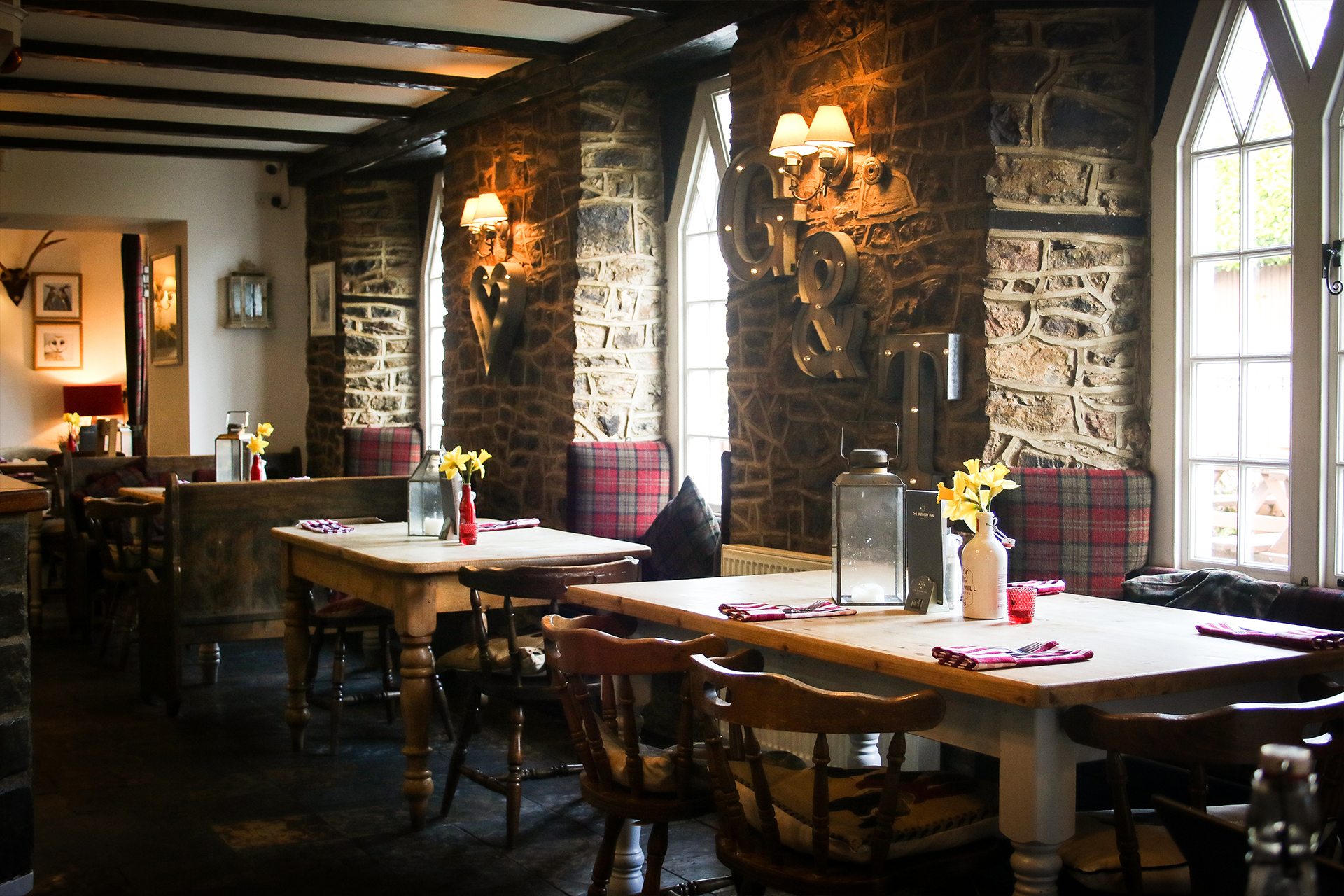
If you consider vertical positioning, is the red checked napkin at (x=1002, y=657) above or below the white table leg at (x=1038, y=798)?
above

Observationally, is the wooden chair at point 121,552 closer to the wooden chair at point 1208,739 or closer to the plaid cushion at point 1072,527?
the plaid cushion at point 1072,527

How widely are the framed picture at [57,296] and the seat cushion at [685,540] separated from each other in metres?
9.15

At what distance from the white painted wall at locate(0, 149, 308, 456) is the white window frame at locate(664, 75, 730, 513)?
4229 millimetres

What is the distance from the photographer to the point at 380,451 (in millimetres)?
8789

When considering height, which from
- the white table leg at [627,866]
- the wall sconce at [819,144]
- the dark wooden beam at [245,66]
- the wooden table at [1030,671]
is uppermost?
the dark wooden beam at [245,66]

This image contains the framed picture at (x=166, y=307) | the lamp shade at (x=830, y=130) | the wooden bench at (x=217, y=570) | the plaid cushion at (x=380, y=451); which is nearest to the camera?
the lamp shade at (x=830, y=130)

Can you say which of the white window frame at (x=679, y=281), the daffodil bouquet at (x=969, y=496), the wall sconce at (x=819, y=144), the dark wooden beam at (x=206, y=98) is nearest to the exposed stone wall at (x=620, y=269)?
the white window frame at (x=679, y=281)

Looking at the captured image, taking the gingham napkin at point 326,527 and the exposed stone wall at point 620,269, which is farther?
the exposed stone wall at point 620,269

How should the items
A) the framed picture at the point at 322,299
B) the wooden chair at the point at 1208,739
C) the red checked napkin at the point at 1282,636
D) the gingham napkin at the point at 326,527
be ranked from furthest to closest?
the framed picture at the point at 322,299
the gingham napkin at the point at 326,527
the red checked napkin at the point at 1282,636
the wooden chair at the point at 1208,739

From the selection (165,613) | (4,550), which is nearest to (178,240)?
(165,613)

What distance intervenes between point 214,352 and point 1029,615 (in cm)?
788

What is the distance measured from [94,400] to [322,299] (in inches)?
168

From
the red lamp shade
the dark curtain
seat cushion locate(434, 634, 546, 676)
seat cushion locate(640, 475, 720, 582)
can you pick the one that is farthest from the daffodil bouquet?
the red lamp shade

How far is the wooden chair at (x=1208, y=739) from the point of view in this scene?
82.8 inches
